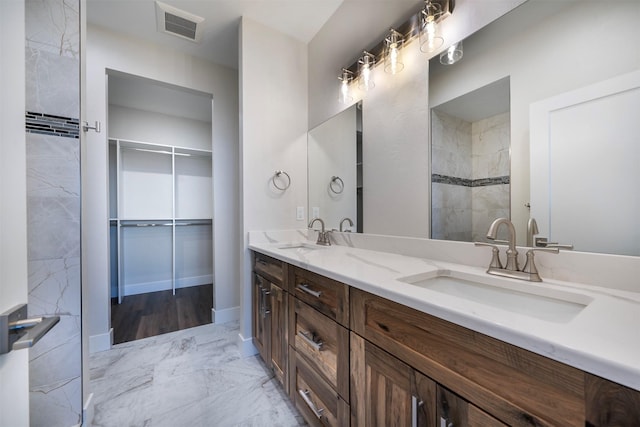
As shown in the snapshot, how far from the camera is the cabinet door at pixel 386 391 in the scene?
65 cm

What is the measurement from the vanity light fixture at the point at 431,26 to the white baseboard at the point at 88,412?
2.56 metres

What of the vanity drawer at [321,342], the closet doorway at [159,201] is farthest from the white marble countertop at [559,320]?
the closet doorway at [159,201]

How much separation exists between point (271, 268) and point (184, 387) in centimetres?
95

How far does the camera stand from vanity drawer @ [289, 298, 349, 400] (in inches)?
36.3

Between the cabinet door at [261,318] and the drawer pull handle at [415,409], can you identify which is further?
the cabinet door at [261,318]

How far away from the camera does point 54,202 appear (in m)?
1.16

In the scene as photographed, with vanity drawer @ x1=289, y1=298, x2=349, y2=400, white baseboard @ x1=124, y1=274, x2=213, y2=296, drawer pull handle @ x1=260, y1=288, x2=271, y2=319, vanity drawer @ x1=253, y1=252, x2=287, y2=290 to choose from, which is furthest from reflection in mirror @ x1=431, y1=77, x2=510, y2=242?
white baseboard @ x1=124, y1=274, x2=213, y2=296

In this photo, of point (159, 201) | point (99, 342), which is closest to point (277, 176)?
point (99, 342)

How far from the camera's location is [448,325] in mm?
601

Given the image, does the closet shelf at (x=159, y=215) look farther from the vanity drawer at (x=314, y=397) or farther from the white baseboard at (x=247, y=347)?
the vanity drawer at (x=314, y=397)

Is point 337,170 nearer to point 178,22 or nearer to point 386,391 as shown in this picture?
point 386,391

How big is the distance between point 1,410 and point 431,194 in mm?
1476

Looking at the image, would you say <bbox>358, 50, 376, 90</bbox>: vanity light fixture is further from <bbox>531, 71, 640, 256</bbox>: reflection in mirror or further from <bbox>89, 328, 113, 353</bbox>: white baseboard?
<bbox>89, 328, 113, 353</bbox>: white baseboard

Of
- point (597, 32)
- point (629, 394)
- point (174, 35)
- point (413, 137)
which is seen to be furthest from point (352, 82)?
point (629, 394)
